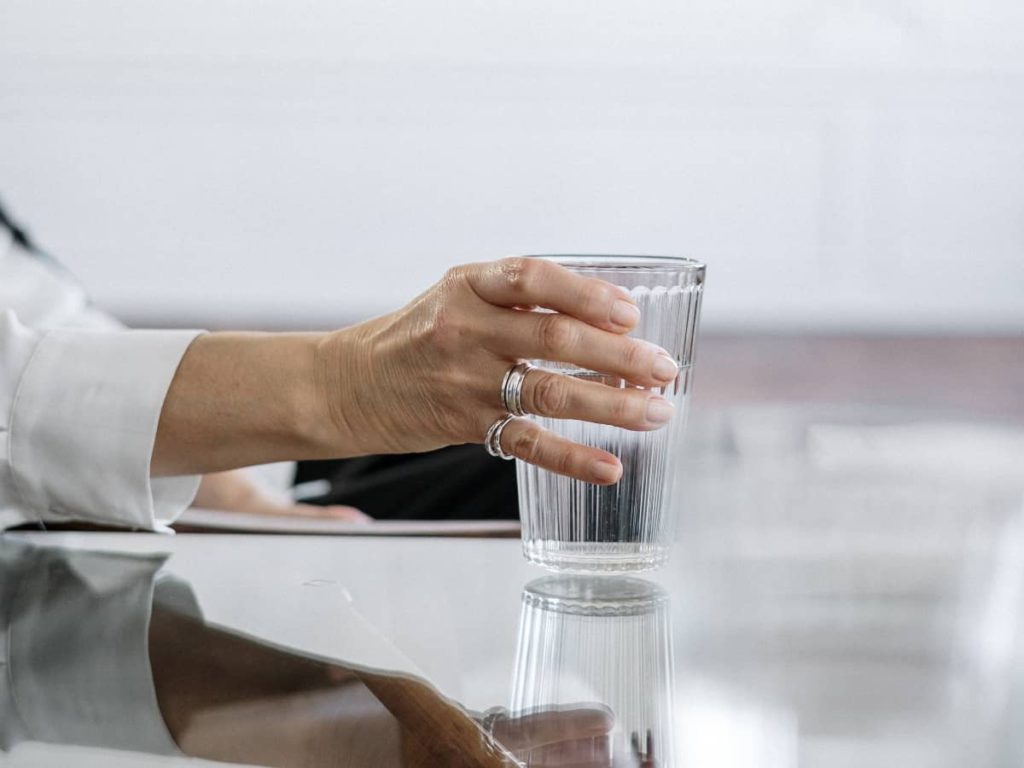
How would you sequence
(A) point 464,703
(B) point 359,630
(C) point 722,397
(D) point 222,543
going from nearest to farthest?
(A) point 464,703
(B) point 359,630
(D) point 222,543
(C) point 722,397

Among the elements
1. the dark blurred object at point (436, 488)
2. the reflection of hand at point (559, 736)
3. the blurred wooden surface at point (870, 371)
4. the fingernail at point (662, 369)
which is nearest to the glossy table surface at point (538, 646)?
the reflection of hand at point (559, 736)

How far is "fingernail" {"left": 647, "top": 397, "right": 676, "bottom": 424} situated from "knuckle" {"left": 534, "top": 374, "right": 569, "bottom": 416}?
0.04 meters

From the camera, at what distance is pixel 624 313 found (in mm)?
526

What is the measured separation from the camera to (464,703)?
1.35 ft

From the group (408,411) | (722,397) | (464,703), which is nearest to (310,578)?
(408,411)

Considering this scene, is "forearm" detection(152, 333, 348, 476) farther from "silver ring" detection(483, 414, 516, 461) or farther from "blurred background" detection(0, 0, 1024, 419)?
"blurred background" detection(0, 0, 1024, 419)

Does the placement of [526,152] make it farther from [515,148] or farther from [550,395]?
[550,395]

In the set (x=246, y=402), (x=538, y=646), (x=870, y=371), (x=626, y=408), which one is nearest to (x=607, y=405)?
(x=626, y=408)

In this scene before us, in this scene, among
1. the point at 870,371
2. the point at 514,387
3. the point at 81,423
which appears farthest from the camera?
the point at 870,371

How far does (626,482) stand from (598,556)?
0.04 m

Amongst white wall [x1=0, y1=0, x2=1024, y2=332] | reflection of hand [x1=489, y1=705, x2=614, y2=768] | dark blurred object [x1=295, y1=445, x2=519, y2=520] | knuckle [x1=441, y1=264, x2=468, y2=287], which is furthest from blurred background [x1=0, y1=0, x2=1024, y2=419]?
reflection of hand [x1=489, y1=705, x2=614, y2=768]

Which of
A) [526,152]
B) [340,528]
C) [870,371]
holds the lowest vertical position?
[870,371]

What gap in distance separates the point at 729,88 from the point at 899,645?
4027mm

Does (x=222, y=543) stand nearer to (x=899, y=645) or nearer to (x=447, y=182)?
(x=899, y=645)
